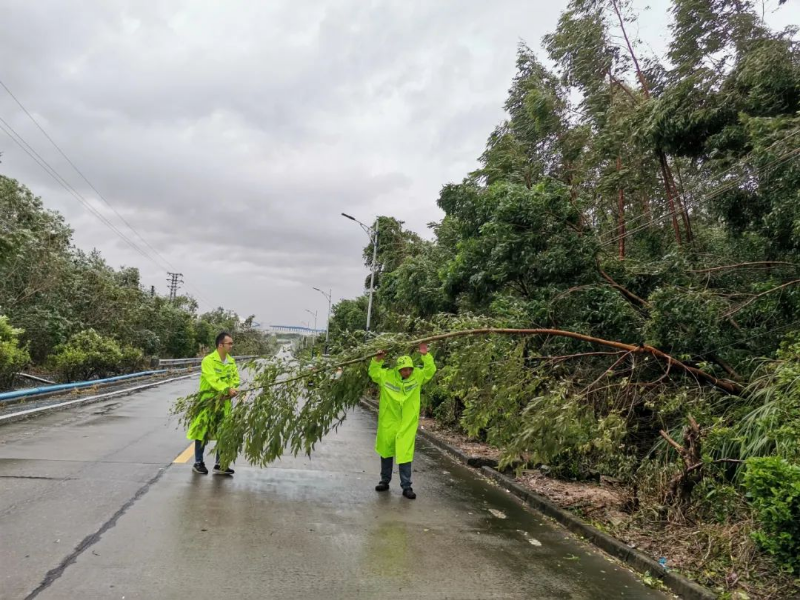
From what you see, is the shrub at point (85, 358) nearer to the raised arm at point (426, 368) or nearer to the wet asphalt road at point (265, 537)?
the wet asphalt road at point (265, 537)

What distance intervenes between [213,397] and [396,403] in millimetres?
2111

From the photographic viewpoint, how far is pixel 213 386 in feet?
22.2

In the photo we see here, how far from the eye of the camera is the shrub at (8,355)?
44.8 feet

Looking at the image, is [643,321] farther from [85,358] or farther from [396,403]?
[85,358]

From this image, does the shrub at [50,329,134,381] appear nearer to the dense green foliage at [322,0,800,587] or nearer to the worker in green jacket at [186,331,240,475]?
the dense green foliage at [322,0,800,587]

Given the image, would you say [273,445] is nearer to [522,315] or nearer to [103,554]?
[103,554]

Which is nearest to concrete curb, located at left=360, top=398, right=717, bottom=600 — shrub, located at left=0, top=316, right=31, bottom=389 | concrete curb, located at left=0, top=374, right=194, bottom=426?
concrete curb, located at left=0, top=374, right=194, bottom=426

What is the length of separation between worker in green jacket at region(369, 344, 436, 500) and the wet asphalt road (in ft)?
1.17

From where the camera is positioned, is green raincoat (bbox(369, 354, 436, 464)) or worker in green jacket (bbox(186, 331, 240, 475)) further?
worker in green jacket (bbox(186, 331, 240, 475))

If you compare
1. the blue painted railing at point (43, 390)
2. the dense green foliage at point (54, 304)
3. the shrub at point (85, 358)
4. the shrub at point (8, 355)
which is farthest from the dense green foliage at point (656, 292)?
the shrub at point (85, 358)

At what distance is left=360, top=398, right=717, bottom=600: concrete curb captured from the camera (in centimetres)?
417

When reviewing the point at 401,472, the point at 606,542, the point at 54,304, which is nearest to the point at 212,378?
the point at 401,472

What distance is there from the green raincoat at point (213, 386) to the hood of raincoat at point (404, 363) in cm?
199

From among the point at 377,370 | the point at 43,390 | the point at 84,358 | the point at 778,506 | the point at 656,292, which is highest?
the point at 656,292
